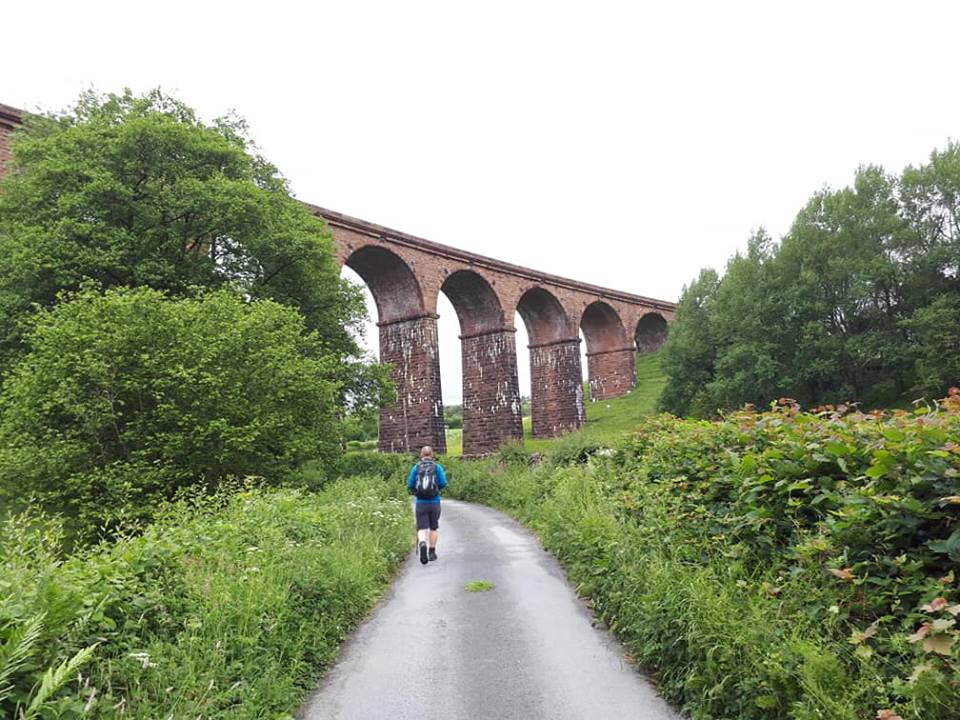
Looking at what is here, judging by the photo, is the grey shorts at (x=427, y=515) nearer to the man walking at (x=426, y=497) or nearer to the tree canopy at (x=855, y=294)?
the man walking at (x=426, y=497)

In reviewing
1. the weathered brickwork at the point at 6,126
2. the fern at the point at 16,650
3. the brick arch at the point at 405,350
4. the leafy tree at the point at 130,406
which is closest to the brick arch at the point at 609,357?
the brick arch at the point at 405,350

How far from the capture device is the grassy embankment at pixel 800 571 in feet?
11.1

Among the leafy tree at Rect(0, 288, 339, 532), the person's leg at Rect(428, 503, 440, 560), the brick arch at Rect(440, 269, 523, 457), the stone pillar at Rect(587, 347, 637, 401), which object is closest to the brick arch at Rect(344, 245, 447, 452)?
the brick arch at Rect(440, 269, 523, 457)

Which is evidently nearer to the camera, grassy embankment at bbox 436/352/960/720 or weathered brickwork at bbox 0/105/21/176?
grassy embankment at bbox 436/352/960/720

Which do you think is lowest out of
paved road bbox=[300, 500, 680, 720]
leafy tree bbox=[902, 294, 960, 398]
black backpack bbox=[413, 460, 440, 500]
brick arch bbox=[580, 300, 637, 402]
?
paved road bbox=[300, 500, 680, 720]

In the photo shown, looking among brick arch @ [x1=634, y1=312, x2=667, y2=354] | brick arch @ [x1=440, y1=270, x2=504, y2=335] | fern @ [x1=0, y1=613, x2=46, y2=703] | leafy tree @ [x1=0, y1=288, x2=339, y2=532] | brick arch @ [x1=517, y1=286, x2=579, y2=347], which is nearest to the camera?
fern @ [x1=0, y1=613, x2=46, y2=703]

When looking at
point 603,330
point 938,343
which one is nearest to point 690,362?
point 603,330

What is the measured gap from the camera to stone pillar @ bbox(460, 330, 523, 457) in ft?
109

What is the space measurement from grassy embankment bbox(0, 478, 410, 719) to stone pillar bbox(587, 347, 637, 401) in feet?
153

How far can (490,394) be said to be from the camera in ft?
112

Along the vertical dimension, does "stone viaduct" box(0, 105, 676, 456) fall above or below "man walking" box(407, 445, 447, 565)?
above

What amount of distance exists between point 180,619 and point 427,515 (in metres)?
5.67

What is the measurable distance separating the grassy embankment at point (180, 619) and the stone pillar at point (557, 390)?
32195 millimetres

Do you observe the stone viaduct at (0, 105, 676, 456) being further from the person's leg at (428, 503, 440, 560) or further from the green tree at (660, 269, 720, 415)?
the person's leg at (428, 503, 440, 560)
